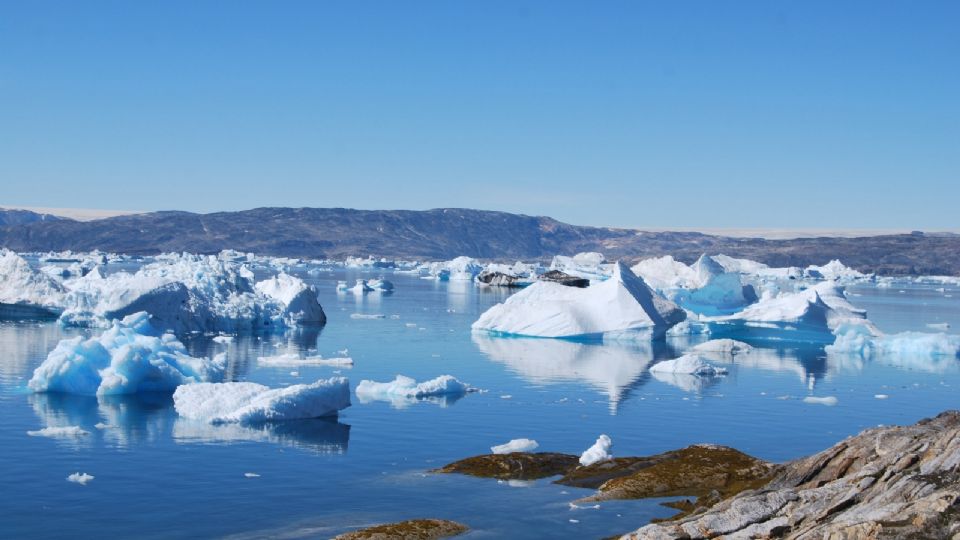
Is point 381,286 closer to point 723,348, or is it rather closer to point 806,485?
point 723,348

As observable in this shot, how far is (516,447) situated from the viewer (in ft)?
49.5

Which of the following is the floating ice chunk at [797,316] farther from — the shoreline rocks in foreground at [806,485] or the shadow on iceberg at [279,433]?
the shoreline rocks in foreground at [806,485]

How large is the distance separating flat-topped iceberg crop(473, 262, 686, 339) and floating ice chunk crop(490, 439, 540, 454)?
17181mm

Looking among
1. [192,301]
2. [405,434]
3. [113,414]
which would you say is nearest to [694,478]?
[405,434]

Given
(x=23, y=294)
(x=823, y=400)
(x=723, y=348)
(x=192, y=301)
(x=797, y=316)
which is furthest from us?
(x=797, y=316)

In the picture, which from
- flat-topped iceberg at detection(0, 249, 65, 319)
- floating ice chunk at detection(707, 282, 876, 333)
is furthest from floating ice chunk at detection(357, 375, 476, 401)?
floating ice chunk at detection(707, 282, 876, 333)

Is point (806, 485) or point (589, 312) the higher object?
point (589, 312)

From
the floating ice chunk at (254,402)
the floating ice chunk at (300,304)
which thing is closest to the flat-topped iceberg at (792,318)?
the floating ice chunk at (300,304)

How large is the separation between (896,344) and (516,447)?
66.5 feet

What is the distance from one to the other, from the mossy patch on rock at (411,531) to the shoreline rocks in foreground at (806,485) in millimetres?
2096

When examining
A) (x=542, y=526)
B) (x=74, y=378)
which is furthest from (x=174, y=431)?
(x=542, y=526)

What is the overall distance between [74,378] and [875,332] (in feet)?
82.0

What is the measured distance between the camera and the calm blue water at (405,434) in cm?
1153

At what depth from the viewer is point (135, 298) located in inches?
1199
